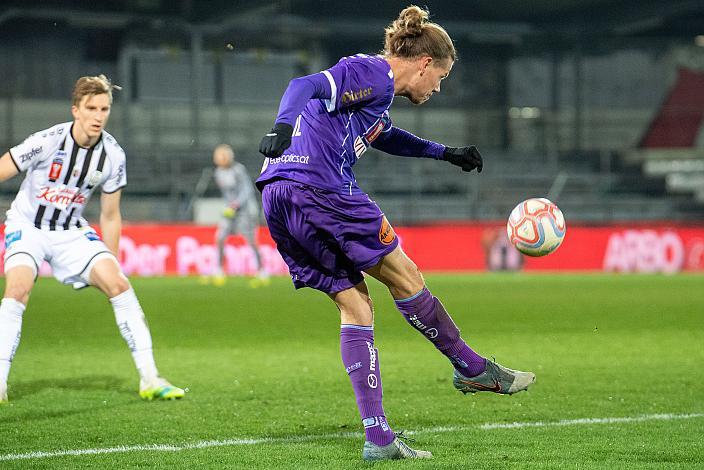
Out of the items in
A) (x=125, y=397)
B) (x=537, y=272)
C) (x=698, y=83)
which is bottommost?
(x=537, y=272)

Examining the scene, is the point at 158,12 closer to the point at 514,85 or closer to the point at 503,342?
the point at 514,85

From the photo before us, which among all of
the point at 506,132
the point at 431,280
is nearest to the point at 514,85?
the point at 506,132

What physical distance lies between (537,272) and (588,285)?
500 centimetres

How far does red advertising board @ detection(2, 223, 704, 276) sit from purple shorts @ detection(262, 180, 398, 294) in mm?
16521

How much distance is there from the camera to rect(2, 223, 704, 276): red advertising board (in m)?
21.4

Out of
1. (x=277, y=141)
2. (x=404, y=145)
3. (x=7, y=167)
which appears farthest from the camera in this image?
(x=7, y=167)

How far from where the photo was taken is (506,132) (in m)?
32.8

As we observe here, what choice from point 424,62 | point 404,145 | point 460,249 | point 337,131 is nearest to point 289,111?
point 337,131

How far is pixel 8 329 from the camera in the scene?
20.9ft

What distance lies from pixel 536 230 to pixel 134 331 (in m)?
2.55

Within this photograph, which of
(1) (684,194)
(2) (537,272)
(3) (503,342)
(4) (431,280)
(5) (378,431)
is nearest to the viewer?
(5) (378,431)

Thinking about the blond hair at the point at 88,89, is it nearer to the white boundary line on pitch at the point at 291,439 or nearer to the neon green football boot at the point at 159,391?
the neon green football boot at the point at 159,391

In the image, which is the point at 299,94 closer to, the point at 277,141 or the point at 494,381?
the point at 277,141

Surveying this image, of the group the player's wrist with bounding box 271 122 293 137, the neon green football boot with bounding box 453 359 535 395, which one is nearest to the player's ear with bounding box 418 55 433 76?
the player's wrist with bounding box 271 122 293 137
